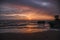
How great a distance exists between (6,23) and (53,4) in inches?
17.8

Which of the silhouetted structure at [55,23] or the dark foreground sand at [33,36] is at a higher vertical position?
the silhouetted structure at [55,23]

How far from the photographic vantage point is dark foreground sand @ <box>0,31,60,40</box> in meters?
1.09

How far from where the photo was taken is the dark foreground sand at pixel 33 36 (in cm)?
109

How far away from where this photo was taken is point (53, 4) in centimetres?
111

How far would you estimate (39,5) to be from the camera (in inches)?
43.4

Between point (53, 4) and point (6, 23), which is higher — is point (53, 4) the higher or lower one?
the higher one

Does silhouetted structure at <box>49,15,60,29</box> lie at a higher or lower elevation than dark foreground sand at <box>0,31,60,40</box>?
higher

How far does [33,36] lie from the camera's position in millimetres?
1102

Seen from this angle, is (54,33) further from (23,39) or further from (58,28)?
(23,39)

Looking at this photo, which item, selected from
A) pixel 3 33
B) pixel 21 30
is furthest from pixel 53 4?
pixel 3 33

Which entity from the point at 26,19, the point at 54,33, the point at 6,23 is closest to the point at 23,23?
the point at 26,19

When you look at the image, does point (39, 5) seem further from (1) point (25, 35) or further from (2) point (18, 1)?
(1) point (25, 35)

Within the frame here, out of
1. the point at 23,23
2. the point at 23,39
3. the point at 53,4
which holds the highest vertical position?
the point at 53,4

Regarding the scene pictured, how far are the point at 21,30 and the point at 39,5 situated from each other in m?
0.27
